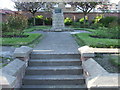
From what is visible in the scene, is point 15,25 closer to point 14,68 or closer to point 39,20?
point 14,68

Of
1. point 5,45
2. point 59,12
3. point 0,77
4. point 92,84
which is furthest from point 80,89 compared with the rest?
point 59,12

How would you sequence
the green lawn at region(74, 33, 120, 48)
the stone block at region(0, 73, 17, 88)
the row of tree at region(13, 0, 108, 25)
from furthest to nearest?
the row of tree at region(13, 0, 108, 25)
the green lawn at region(74, 33, 120, 48)
the stone block at region(0, 73, 17, 88)

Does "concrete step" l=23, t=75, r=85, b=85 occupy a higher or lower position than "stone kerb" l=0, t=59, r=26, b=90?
lower

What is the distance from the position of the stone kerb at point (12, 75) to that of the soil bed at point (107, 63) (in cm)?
212

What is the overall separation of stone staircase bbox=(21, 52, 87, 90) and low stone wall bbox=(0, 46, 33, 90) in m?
0.27

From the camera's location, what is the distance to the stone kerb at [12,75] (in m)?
3.49

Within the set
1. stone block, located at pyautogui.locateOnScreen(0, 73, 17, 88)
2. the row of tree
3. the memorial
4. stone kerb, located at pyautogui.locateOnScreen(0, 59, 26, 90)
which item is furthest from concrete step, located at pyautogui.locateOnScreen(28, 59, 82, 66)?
the row of tree

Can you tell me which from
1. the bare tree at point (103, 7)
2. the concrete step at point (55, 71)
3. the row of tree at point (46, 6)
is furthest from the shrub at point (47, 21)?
the concrete step at point (55, 71)

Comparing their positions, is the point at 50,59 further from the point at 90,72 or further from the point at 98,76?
the point at 98,76

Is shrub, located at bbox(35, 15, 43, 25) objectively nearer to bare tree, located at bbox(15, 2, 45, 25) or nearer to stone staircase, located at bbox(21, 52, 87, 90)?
bare tree, located at bbox(15, 2, 45, 25)

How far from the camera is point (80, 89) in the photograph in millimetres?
4770

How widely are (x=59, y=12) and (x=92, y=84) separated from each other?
18.1m

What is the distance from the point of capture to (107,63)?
17.8ft

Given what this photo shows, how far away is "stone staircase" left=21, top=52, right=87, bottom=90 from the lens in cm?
496
